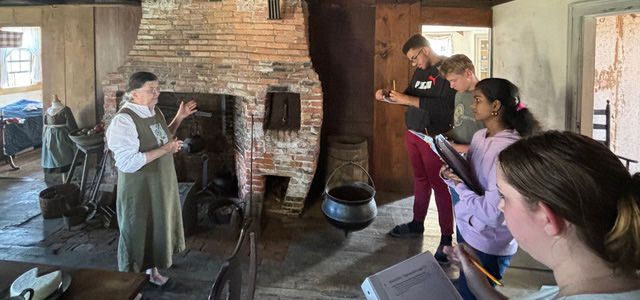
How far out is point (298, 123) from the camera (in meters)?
4.93

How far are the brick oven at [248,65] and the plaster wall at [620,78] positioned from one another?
3146 millimetres

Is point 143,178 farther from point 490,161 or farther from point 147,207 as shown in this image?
point 490,161

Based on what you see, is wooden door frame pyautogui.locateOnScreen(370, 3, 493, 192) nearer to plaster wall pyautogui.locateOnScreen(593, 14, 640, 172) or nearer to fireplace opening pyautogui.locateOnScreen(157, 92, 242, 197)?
plaster wall pyautogui.locateOnScreen(593, 14, 640, 172)

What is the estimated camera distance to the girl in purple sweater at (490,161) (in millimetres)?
1900

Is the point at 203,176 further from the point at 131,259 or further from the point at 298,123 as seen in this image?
the point at 131,259

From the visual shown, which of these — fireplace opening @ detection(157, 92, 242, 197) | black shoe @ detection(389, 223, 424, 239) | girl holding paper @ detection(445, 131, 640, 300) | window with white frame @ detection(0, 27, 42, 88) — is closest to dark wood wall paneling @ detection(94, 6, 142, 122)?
fireplace opening @ detection(157, 92, 242, 197)

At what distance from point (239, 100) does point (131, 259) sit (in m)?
2.46

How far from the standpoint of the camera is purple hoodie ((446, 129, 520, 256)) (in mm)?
1867

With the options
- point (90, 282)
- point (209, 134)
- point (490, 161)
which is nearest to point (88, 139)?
point (209, 134)

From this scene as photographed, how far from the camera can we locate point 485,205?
6.10ft

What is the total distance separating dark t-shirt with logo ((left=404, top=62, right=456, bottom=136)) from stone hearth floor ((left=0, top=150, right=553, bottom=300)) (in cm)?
111

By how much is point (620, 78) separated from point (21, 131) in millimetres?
8345

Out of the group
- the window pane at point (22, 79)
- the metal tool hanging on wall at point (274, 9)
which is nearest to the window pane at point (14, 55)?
the window pane at point (22, 79)

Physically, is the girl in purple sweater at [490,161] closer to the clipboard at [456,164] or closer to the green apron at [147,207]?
the clipboard at [456,164]
